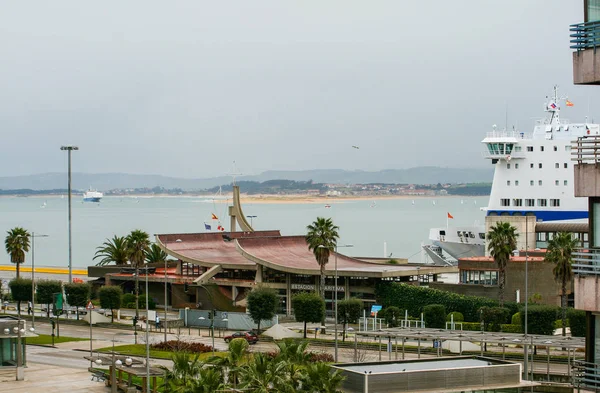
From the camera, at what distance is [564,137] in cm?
9088

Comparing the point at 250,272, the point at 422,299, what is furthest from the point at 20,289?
the point at 422,299

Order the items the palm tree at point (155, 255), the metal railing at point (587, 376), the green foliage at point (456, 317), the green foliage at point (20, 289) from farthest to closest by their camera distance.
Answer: the palm tree at point (155, 255) → the green foliage at point (20, 289) → the green foliage at point (456, 317) → the metal railing at point (587, 376)

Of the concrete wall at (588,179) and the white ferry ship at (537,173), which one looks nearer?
the concrete wall at (588,179)

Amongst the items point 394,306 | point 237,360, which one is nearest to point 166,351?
point 394,306

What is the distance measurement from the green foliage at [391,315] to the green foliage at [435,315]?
207 cm

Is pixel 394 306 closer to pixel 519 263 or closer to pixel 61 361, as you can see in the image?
pixel 519 263

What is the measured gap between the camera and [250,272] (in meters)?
83.9

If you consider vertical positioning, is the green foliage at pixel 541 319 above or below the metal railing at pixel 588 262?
below

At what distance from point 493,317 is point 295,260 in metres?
23.5

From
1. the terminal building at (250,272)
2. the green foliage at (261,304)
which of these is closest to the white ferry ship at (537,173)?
the terminal building at (250,272)

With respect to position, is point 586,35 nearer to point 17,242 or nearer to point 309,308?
point 309,308

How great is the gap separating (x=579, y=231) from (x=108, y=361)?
50826 millimetres

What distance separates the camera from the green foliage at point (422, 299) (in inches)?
2657

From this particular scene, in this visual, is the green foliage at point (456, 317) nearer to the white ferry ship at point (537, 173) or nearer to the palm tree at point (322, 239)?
the palm tree at point (322, 239)
